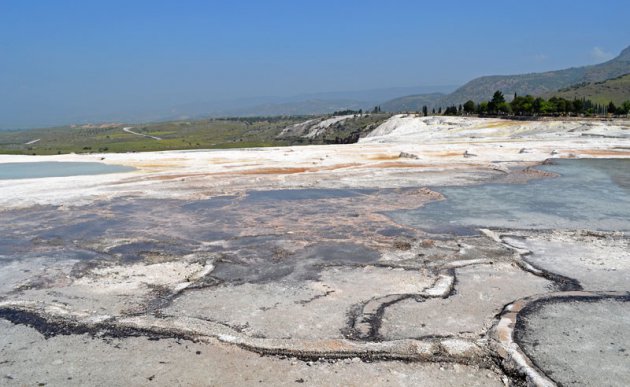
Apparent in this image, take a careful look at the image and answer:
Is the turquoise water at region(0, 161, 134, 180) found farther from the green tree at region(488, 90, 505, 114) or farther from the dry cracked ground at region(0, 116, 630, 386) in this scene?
the green tree at region(488, 90, 505, 114)

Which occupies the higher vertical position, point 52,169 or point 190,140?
point 52,169

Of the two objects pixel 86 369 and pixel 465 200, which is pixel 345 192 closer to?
pixel 465 200

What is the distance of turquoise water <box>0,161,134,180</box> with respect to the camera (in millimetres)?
28359

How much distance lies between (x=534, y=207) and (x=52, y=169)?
26668mm

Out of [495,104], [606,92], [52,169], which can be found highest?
[606,92]

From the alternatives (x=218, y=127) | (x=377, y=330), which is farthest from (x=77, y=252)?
(x=218, y=127)

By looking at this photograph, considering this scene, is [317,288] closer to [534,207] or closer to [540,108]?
[534,207]

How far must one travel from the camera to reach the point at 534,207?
16.9 metres

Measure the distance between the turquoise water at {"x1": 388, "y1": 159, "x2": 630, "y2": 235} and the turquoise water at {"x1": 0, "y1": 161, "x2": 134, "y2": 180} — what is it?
19.3 m

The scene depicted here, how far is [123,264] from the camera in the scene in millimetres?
10969

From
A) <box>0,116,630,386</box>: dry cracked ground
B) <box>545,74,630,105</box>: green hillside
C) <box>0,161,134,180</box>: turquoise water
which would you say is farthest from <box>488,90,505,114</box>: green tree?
<box>0,116,630,386</box>: dry cracked ground

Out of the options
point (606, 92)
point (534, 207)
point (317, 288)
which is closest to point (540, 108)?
point (534, 207)

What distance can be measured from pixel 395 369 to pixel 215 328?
264 cm

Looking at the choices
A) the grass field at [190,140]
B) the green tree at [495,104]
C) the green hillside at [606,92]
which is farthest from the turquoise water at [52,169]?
the green hillside at [606,92]
